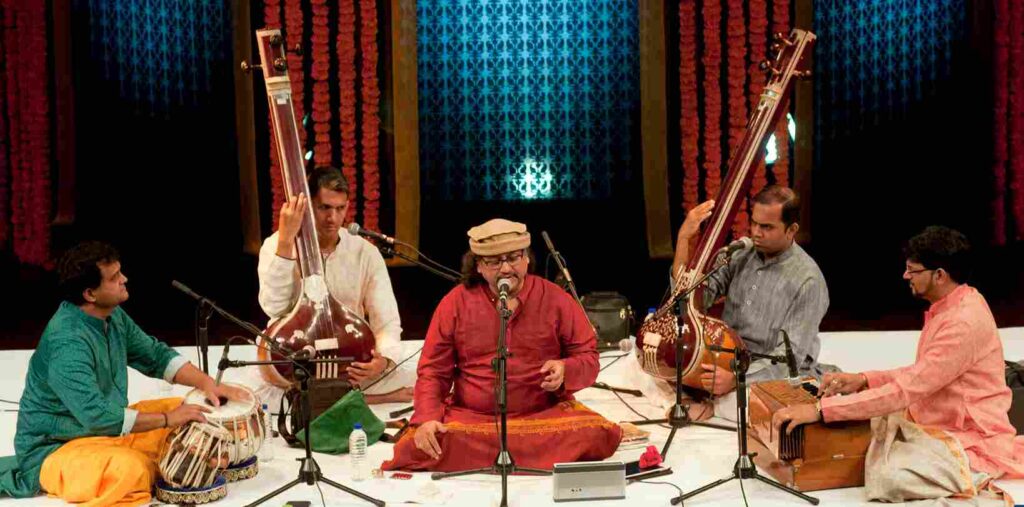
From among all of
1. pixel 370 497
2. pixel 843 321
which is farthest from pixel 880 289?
pixel 370 497

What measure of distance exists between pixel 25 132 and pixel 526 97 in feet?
12.5

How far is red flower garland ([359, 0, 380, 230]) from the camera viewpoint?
28.1 feet

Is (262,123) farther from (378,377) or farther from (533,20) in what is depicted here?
(378,377)

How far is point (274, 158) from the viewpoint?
8.68m

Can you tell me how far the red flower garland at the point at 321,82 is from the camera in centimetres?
848

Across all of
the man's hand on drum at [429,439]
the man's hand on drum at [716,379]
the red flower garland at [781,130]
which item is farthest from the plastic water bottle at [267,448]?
the red flower garland at [781,130]

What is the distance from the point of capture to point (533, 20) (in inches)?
352

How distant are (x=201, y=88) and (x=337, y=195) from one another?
3951 millimetres

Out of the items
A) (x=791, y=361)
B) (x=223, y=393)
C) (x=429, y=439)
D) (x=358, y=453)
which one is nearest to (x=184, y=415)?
(x=223, y=393)

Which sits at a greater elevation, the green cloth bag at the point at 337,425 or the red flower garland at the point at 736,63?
the red flower garland at the point at 736,63

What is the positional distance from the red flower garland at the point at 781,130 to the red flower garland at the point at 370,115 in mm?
2978

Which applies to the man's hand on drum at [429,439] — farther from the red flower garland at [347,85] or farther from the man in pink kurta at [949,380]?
the red flower garland at [347,85]

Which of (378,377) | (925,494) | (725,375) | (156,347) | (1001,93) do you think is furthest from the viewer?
(1001,93)

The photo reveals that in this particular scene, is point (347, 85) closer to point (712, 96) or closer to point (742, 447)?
point (712, 96)
